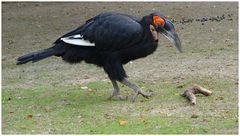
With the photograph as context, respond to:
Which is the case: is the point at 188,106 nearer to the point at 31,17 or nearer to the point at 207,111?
the point at 207,111

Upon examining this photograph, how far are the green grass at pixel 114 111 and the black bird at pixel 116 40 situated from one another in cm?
45

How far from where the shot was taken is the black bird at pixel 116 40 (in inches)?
260

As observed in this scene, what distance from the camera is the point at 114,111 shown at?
6.30 m

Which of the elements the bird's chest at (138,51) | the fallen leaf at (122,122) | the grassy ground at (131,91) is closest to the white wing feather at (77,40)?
the bird's chest at (138,51)

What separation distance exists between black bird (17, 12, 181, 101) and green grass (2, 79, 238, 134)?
0.45m

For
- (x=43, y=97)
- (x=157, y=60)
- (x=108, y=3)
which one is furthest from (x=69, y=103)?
(x=108, y=3)

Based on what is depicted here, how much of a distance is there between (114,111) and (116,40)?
793mm

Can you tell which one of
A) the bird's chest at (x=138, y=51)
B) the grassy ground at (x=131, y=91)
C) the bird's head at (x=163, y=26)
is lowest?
the grassy ground at (x=131, y=91)

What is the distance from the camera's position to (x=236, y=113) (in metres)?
6.01

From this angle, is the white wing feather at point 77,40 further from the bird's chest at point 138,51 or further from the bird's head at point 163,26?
the bird's head at point 163,26

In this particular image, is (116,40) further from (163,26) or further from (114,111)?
(114,111)

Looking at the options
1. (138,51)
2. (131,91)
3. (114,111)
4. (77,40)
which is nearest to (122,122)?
(114,111)

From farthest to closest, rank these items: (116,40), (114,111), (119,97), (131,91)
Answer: (131,91) < (119,97) < (116,40) < (114,111)

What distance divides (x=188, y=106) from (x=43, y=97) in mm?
1769
